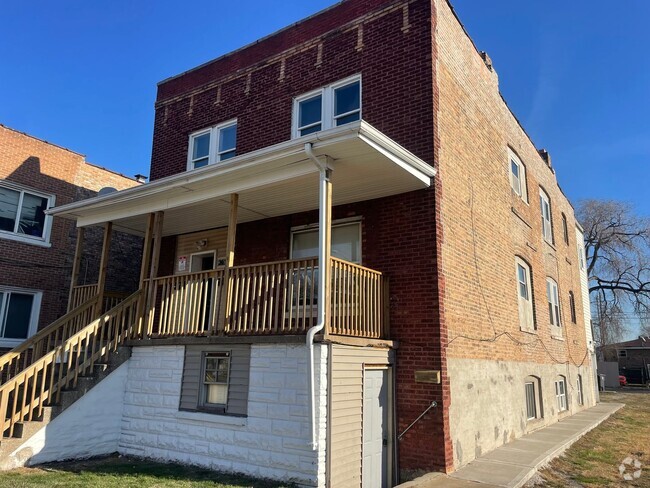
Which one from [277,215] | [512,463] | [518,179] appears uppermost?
[518,179]

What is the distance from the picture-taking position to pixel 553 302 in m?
16.5

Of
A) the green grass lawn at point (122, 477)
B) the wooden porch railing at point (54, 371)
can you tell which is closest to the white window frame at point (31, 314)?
the wooden porch railing at point (54, 371)

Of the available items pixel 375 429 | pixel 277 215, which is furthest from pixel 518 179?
pixel 375 429

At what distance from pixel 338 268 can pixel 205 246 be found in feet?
18.1

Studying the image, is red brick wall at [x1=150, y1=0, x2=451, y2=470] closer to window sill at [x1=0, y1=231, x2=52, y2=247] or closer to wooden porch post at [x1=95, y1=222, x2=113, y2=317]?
wooden porch post at [x1=95, y1=222, x2=113, y2=317]

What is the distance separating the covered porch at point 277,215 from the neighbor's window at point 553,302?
9.53m

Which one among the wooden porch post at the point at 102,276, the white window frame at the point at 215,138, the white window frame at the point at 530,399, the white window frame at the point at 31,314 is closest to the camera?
the wooden porch post at the point at 102,276

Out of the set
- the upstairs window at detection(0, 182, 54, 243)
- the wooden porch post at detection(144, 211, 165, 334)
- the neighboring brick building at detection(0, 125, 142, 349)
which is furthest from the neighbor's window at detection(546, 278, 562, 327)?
the upstairs window at detection(0, 182, 54, 243)

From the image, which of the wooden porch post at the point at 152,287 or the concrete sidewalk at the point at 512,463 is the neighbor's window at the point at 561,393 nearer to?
the concrete sidewalk at the point at 512,463

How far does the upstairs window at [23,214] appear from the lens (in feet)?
42.2

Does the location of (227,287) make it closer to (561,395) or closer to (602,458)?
(602,458)

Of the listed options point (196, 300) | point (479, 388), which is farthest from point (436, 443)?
point (196, 300)

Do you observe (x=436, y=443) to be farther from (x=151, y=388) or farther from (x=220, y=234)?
(x=220, y=234)

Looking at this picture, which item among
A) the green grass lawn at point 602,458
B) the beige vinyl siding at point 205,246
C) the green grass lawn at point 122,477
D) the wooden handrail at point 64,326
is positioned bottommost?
the green grass lawn at point 602,458
